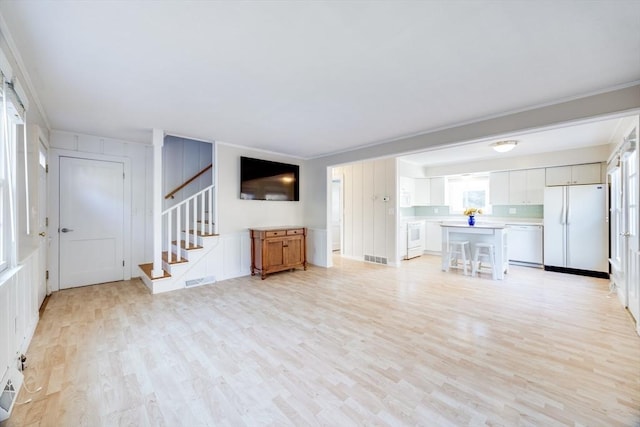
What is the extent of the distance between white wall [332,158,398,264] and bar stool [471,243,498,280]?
1.46m

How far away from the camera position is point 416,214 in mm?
7645

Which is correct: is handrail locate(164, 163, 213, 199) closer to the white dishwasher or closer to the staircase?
the staircase

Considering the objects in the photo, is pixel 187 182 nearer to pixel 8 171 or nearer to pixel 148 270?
pixel 148 270

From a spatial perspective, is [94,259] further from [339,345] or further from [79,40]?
[339,345]

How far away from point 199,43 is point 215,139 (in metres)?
2.74

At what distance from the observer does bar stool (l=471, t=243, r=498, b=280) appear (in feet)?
15.0

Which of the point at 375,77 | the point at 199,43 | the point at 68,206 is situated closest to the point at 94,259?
the point at 68,206

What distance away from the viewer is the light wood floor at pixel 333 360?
1612mm

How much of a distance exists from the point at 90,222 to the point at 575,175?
8.82 meters

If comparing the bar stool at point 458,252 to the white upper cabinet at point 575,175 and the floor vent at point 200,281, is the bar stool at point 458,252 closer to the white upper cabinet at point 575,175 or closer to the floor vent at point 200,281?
the white upper cabinet at point 575,175

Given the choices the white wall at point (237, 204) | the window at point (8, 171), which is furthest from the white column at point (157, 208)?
the window at point (8, 171)

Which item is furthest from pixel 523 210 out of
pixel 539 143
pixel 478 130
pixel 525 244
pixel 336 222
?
pixel 336 222

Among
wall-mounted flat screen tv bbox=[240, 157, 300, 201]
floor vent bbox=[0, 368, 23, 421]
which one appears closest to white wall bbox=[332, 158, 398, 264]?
wall-mounted flat screen tv bbox=[240, 157, 300, 201]

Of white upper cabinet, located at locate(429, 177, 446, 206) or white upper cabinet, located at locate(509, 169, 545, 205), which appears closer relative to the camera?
white upper cabinet, located at locate(509, 169, 545, 205)
